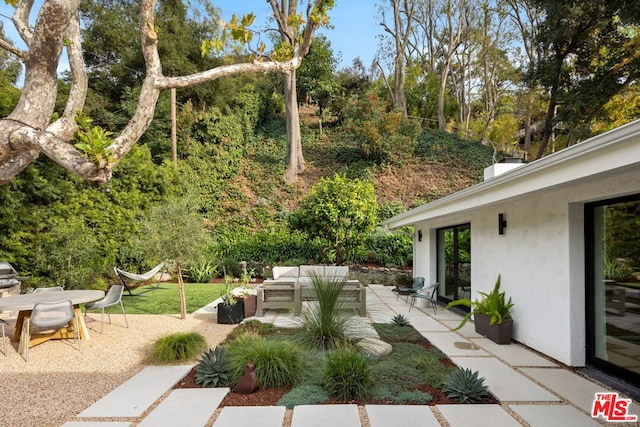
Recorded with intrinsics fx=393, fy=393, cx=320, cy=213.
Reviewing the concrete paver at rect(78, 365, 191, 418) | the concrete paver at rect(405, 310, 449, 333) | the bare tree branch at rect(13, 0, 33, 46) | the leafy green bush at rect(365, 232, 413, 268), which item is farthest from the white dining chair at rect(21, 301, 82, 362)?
the leafy green bush at rect(365, 232, 413, 268)

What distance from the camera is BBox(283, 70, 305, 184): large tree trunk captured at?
20.2 meters

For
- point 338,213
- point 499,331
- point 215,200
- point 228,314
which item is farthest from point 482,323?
point 215,200

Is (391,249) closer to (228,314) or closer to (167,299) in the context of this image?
(167,299)

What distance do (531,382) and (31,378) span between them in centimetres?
537

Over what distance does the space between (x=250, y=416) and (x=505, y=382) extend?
8.47ft

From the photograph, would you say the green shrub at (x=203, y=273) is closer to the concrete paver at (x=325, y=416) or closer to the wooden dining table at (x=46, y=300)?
the wooden dining table at (x=46, y=300)

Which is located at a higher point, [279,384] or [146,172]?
[146,172]

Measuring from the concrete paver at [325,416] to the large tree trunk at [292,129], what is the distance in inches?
699

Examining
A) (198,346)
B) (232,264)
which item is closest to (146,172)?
(232,264)

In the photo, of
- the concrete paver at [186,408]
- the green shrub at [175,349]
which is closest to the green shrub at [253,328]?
the green shrub at [175,349]

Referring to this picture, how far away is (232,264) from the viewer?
13.5 meters

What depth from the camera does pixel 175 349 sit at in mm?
4812

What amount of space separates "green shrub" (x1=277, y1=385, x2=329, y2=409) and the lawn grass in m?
5.08

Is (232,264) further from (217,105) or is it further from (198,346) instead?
(217,105)
